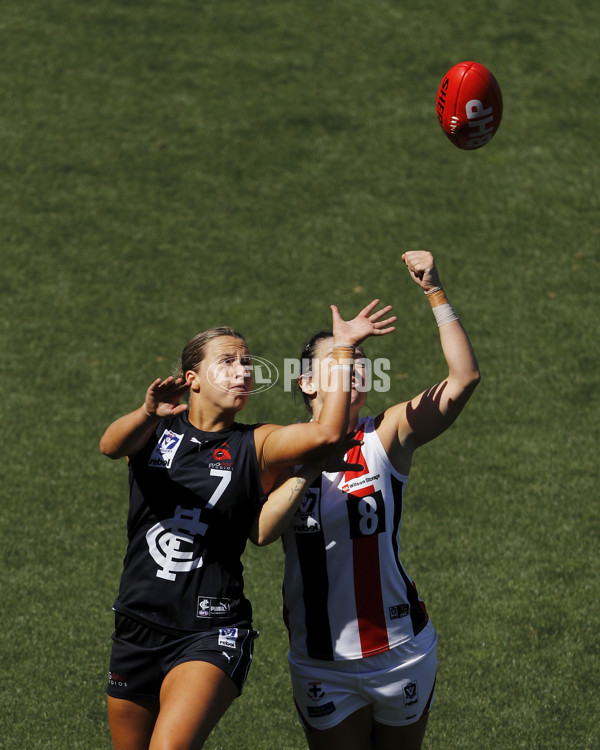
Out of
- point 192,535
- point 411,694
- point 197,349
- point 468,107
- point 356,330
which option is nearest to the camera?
point 356,330

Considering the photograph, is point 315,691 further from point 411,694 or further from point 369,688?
point 411,694

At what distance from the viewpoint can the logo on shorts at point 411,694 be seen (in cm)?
420

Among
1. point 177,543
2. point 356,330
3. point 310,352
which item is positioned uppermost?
point 356,330

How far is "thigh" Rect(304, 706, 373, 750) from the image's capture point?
4.20 meters

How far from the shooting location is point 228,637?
4.04 metres

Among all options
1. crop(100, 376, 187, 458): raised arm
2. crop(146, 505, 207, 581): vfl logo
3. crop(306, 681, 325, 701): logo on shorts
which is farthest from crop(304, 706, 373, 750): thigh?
crop(100, 376, 187, 458): raised arm

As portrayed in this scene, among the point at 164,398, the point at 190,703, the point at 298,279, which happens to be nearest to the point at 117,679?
the point at 190,703

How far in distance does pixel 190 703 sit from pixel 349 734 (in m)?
0.84

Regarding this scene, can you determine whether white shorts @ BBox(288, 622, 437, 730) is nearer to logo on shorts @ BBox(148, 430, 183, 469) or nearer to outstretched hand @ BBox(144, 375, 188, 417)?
logo on shorts @ BBox(148, 430, 183, 469)

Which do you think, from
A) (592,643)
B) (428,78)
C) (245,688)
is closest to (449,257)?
(428,78)

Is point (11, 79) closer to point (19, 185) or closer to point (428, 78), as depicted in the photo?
point (19, 185)

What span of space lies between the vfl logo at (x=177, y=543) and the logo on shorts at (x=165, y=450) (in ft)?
0.70

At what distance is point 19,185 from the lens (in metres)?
12.5

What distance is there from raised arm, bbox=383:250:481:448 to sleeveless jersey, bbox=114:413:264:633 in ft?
2.32
